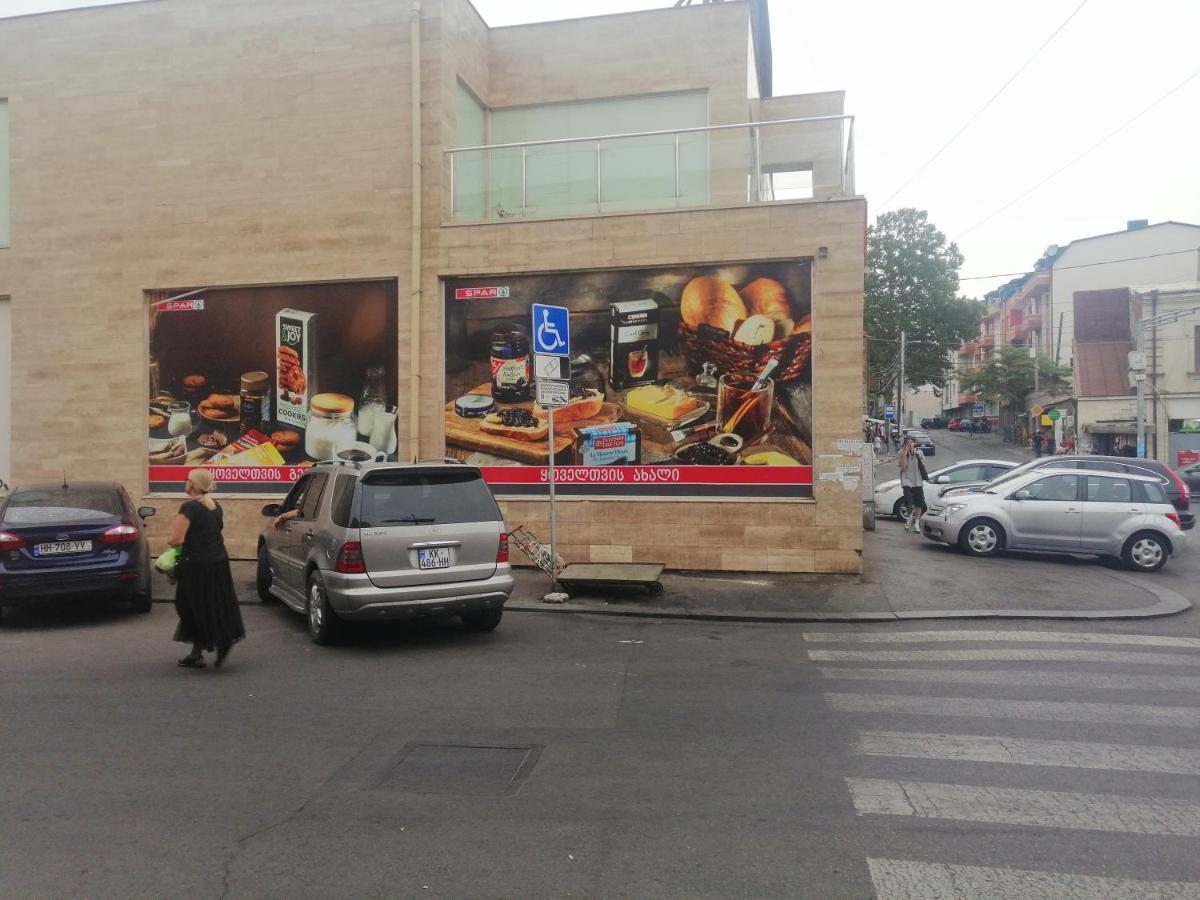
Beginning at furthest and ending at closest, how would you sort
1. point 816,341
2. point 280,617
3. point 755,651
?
point 816,341 < point 280,617 < point 755,651

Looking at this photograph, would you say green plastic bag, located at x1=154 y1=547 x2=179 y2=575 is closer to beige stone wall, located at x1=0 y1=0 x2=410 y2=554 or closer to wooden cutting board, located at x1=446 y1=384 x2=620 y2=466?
wooden cutting board, located at x1=446 y1=384 x2=620 y2=466

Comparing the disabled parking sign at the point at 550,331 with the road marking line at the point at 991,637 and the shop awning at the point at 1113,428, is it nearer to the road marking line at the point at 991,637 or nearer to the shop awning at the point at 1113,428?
the road marking line at the point at 991,637

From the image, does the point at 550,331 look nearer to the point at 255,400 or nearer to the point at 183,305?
the point at 255,400

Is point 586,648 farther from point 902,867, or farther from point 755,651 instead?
point 902,867

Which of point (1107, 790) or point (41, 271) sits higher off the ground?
point (41, 271)

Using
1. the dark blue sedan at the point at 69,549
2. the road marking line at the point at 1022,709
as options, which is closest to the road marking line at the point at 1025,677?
the road marking line at the point at 1022,709

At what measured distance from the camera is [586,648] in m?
8.82

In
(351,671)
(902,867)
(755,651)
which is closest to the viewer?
(902,867)

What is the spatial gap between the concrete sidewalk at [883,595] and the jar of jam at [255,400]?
7.13 ft

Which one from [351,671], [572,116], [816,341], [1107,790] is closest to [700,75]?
[572,116]

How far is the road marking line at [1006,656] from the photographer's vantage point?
27.3 feet

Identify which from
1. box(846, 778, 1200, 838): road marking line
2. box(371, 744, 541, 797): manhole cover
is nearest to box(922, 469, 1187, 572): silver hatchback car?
box(846, 778, 1200, 838): road marking line

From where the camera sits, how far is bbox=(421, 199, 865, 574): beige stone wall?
12641 mm

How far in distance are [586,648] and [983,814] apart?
4.70 meters
